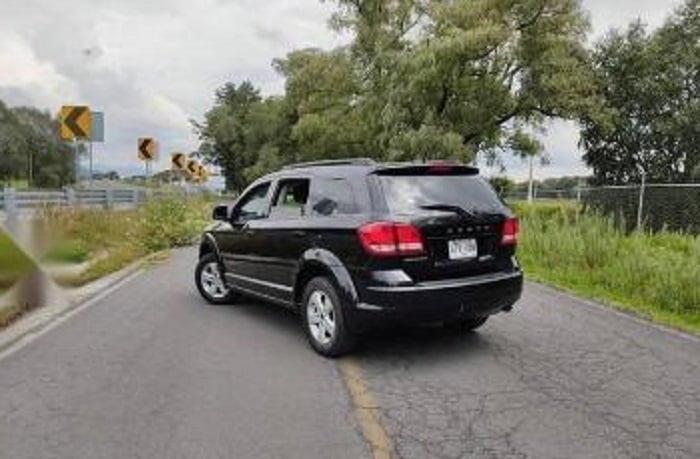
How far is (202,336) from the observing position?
8.29 m

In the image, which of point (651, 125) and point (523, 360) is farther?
point (651, 125)

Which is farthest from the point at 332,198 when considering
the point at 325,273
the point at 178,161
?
the point at 178,161

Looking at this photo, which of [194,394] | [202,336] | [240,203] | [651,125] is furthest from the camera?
[651,125]

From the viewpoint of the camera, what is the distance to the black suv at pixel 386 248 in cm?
683

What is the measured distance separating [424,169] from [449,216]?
0.57 m

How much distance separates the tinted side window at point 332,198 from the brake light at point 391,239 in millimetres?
396

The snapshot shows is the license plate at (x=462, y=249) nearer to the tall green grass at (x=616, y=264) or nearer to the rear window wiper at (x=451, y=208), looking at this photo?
the rear window wiper at (x=451, y=208)

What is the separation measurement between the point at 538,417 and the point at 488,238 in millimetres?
2237

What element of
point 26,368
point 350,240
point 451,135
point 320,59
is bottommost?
point 26,368

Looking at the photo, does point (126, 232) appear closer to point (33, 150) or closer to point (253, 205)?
point (253, 205)

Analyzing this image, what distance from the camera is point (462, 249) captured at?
23.5ft

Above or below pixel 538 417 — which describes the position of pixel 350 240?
above

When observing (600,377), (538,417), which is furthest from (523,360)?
(538,417)

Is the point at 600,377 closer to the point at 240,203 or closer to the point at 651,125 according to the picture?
the point at 240,203
